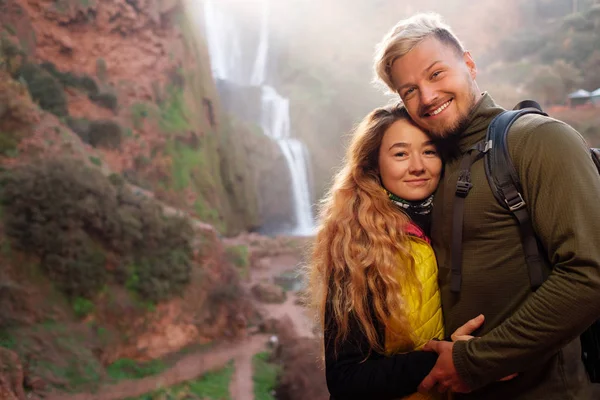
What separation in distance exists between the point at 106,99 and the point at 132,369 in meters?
9.40

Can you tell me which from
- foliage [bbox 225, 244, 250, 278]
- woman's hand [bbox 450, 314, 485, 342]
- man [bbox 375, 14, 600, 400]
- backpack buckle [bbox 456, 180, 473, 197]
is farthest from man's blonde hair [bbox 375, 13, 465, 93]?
foliage [bbox 225, 244, 250, 278]

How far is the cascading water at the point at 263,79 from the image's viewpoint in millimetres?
25328

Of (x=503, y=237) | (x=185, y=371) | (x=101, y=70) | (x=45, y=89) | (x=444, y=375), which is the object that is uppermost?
(x=101, y=70)

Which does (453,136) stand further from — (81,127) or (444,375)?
(81,127)

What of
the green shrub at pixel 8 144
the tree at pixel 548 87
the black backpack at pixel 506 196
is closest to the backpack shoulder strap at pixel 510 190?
the black backpack at pixel 506 196

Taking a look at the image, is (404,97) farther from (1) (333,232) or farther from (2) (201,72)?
(2) (201,72)

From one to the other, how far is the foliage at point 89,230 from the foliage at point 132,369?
1196 millimetres

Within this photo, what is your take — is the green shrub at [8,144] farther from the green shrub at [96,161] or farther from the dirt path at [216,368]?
the dirt path at [216,368]

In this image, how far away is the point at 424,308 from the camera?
1754mm

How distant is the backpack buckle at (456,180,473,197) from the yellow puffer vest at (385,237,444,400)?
29 centimetres

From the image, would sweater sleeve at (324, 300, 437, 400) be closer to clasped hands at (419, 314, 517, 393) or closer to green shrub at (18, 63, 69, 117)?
clasped hands at (419, 314, 517, 393)

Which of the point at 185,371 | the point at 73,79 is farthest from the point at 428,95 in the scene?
the point at 73,79

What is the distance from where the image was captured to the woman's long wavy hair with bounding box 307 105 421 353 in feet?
5.51

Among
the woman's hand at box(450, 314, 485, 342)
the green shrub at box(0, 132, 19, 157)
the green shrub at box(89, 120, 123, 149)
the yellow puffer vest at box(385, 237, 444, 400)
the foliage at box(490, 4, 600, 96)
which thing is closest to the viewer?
the woman's hand at box(450, 314, 485, 342)
